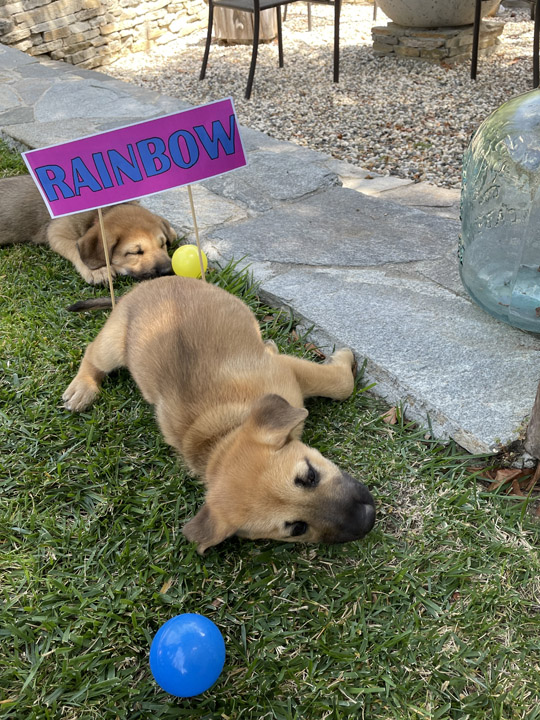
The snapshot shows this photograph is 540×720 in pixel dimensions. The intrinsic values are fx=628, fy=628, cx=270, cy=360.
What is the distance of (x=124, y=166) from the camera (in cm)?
289

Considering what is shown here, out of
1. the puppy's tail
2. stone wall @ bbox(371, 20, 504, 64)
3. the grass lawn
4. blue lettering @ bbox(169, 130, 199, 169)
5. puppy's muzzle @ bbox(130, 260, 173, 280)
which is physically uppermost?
blue lettering @ bbox(169, 130, 199, 169)

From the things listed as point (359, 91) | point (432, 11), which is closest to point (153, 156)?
point (359, 91)

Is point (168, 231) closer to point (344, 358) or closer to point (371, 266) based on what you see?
point (371, 266)

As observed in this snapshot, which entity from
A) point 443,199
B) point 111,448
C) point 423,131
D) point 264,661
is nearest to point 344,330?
point 111,448

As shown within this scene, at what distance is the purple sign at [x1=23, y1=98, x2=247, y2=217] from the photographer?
9.23ft

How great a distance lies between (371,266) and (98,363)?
1.68 metres

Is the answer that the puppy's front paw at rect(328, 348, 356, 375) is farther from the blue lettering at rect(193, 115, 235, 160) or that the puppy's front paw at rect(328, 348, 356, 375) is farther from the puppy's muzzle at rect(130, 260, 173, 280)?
the puppy's muzzle at rect(130, 260, 173, 280)

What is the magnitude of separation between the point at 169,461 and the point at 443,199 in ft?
10.8

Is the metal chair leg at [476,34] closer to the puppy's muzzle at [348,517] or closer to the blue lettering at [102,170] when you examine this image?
the blue lettering at [102,170]

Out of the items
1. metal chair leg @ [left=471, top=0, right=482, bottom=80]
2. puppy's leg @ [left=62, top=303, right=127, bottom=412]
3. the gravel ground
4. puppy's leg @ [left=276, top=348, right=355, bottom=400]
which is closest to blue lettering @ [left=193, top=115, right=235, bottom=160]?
puppy's leg @ [left=62, top=303, right=127, bottom=412]

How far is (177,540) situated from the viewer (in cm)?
240

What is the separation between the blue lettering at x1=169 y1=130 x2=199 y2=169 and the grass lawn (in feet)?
3.99

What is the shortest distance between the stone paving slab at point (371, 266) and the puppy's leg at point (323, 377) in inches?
6.3

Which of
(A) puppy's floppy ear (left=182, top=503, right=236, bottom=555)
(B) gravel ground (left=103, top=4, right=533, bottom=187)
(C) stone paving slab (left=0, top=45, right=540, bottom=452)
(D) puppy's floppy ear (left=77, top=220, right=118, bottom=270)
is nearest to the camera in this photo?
(A) puppy's floppy ear (left=182, top=503, right=236, bottom=555)
